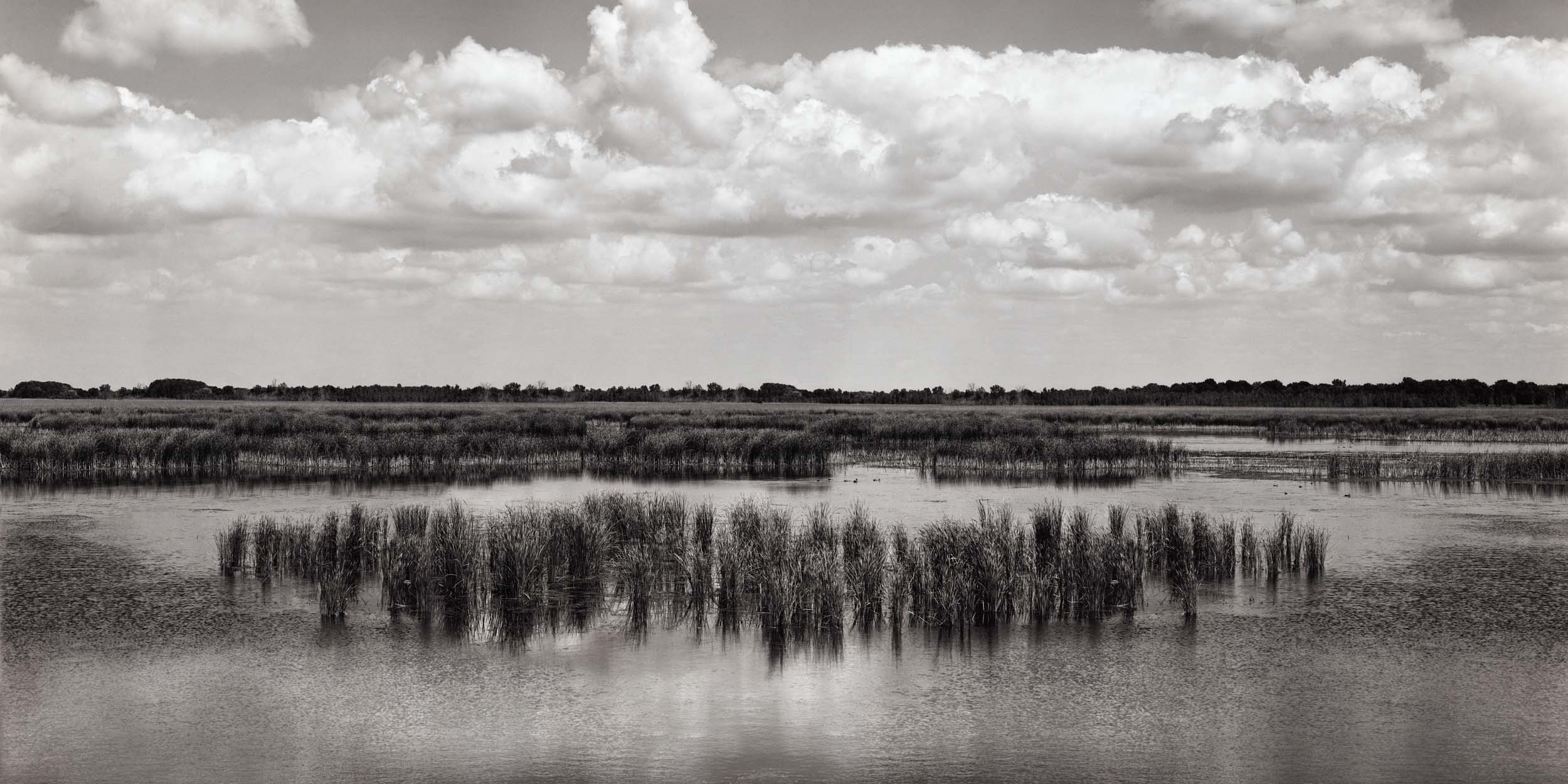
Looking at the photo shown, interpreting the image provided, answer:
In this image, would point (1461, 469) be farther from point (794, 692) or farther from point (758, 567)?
point (794, 692)

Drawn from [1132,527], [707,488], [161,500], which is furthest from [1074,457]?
[161,500]

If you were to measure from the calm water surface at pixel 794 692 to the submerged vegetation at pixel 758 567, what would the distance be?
54 centimetres

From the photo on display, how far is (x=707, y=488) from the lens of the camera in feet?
102

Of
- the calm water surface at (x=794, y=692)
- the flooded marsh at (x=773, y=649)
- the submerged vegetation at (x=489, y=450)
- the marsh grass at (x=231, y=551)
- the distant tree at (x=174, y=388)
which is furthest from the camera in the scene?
the distant tree at (x=174, y=388)

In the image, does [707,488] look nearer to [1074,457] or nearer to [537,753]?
[1074,457]

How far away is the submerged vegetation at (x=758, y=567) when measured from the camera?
14.1 m

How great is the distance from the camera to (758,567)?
1520 centimetres

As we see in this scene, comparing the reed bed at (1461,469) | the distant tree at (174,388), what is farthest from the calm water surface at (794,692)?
the distant tree at (174,388)

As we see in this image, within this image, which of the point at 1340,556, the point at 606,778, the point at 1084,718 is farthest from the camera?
A: the point at 1340,556

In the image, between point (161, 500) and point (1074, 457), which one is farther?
point (1074, 457)

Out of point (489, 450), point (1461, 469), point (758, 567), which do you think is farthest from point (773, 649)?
point (1461, 469)

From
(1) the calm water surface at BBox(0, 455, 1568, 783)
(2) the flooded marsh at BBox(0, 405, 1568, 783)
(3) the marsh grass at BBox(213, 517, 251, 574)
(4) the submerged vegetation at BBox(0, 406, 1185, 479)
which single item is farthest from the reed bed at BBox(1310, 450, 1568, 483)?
(3) the marsh grass at BBox(213, 517, 251, 574)

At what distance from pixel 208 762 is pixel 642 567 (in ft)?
22.5

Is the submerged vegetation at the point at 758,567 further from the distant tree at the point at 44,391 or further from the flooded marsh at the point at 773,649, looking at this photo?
the distant tree at the point at 44,391
